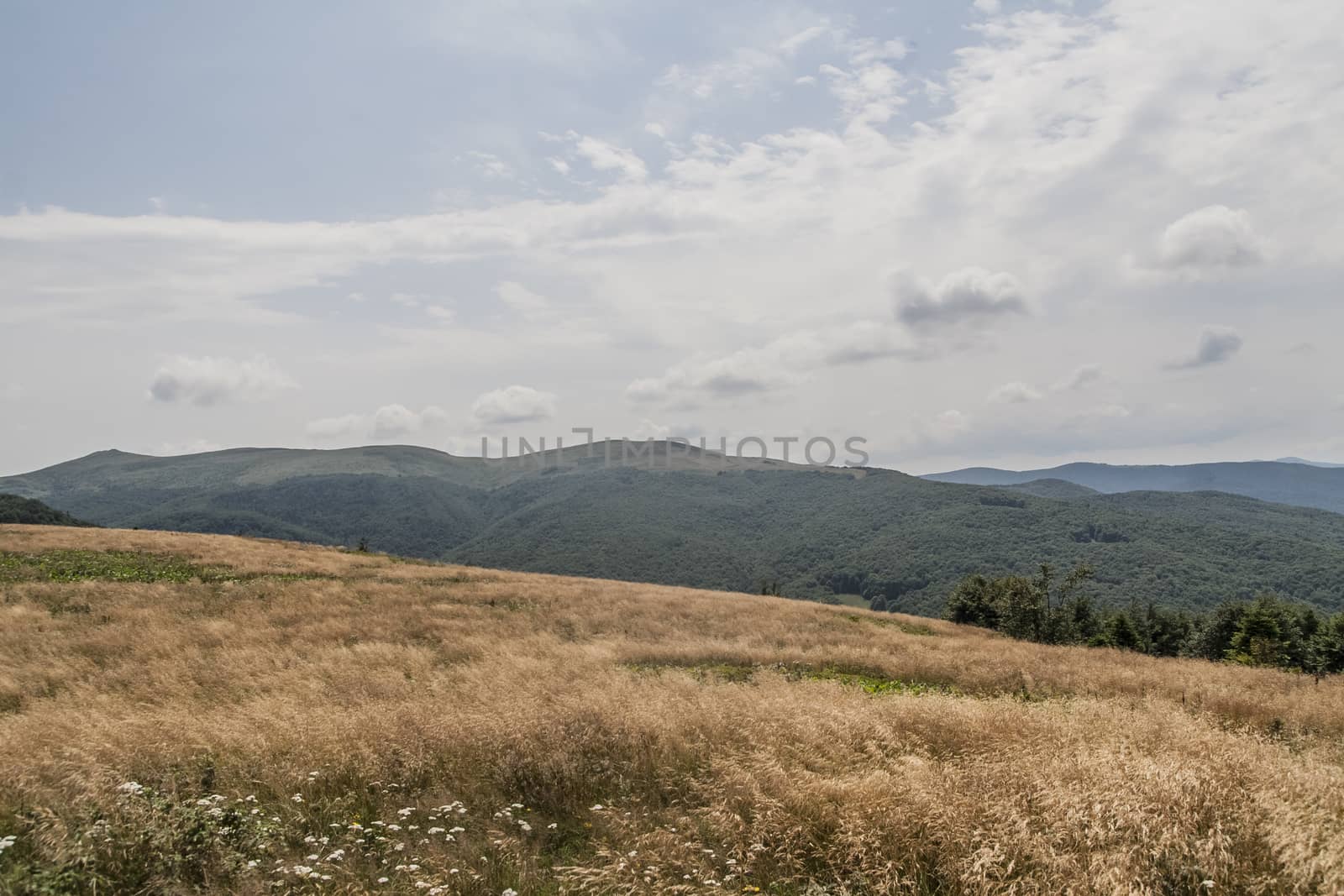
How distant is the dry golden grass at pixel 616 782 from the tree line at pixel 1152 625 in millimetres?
45999

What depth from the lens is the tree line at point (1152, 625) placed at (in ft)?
179

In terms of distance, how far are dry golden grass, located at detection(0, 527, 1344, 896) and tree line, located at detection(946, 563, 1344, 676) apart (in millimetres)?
45999

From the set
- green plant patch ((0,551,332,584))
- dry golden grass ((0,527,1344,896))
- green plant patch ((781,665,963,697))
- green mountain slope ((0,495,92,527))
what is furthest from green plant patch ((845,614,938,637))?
green mountain slope ((0,495,92,527))

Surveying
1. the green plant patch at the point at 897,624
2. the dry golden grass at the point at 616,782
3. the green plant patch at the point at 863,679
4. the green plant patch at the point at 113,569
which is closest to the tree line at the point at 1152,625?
the green plant patch at the point at 897,624

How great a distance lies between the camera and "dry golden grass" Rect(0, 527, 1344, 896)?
15.2ft

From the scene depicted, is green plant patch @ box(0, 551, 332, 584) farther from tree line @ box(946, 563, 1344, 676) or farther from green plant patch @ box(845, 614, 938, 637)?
tree line @ box(946, 563, 1344, 676)

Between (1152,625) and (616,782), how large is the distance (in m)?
86.1

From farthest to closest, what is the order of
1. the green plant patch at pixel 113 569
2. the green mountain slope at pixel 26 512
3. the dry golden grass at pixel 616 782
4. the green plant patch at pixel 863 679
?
the green mountain slope at pixel 26 512 → the green plant patch at pixel 113 569 → the green plant patch at pixel 863 679 → the dry golden grass at pixel 616 782

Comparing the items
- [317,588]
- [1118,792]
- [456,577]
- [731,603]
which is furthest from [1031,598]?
[1118,792]

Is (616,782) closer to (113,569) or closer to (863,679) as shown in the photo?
(863,679)

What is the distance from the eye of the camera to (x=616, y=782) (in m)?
6.66

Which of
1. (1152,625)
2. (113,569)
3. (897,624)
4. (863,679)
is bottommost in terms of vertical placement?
(1152,625)

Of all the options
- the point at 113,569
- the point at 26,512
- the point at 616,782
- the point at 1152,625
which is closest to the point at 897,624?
the point at 616,782

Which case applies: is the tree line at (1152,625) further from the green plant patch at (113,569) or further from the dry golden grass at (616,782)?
the green plant patch at (113,569)
